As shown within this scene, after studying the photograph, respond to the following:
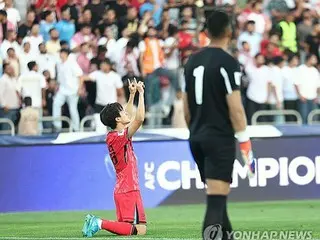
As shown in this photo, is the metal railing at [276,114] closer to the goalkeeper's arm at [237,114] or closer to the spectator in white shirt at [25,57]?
the spectator in white shirt at [25,57]

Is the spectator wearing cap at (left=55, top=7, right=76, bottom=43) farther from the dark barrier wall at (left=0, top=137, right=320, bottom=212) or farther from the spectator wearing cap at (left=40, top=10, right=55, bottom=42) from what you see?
the dark barrier wall at (left=0, top=137, right=320, bottom=212)

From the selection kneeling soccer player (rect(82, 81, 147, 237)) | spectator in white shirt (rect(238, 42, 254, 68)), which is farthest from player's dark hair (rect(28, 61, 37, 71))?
kneeling soccer player (rect(82, 81, 147, 237))

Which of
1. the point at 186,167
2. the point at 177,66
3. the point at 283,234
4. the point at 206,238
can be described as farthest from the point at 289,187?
the point at 206,238

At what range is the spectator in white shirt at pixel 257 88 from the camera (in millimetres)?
23562

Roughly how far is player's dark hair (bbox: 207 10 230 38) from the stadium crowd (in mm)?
11842

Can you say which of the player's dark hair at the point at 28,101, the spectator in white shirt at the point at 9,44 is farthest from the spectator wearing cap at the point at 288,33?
the player's dark hair at the point at 28,101

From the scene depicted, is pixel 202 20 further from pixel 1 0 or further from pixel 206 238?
pixel 206 238

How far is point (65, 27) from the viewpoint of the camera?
23.9m

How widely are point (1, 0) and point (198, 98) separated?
14540mm

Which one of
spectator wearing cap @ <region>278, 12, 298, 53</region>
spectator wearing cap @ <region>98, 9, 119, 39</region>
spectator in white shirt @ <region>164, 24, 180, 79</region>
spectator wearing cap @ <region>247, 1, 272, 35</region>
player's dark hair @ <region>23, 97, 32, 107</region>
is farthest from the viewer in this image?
spectator wearing cap @ <region>247, 1, 272, 35</region>

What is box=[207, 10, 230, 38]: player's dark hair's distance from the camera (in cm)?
983

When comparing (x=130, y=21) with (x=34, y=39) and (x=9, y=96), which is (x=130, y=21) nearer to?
(x=34, y=39)

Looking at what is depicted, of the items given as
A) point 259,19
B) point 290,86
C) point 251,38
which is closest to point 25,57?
point 251,38

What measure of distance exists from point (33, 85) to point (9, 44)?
1.05 meters
